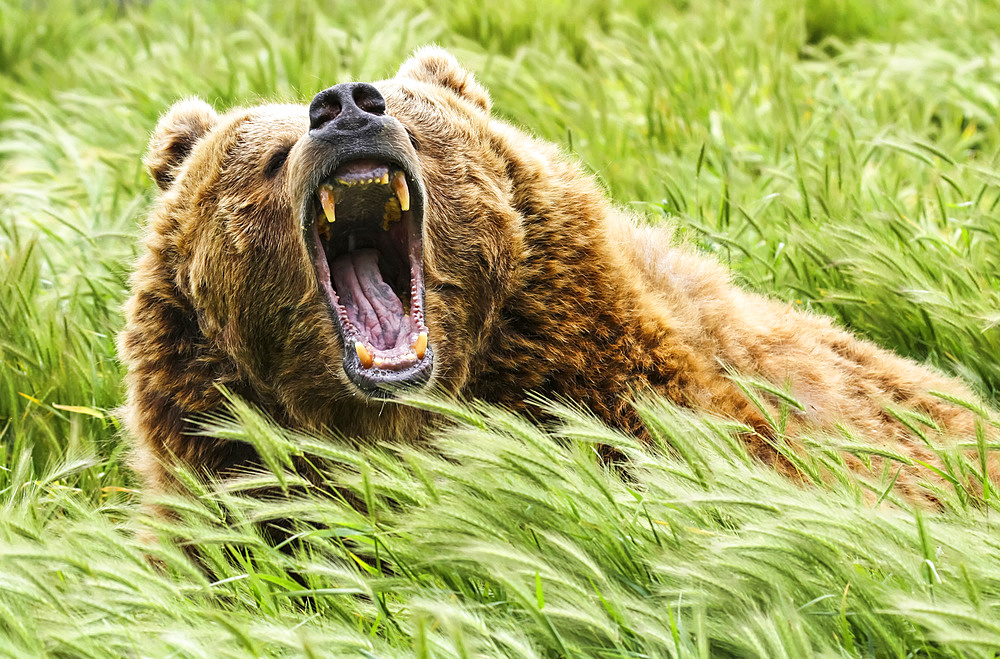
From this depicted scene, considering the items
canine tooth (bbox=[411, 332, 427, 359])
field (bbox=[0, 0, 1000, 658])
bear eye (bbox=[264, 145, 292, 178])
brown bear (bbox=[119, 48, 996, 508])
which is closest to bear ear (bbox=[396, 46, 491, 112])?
brown bear (bbox=[119, 48, 996, 508])

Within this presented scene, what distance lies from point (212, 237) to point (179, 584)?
129 cm

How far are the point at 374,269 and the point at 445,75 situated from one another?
80 centimetres

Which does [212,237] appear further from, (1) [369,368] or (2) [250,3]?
(2) [250,3]

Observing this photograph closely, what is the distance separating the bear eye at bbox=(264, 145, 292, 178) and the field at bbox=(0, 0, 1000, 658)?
0.87m

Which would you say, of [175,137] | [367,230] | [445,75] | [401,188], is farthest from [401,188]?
[175,137]

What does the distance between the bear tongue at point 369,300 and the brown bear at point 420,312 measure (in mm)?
10

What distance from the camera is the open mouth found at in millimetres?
3305

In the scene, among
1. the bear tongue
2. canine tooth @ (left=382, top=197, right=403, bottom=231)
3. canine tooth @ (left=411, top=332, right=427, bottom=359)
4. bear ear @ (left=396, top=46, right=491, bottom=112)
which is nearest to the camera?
canine tooth @ (left=411, top=332, right=427, bottom=359)

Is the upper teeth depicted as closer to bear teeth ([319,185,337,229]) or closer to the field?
bear teeth ([319,185,337,229])

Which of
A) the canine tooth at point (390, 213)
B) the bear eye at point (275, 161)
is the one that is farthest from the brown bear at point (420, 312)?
the canine tooth at point (390, 213)

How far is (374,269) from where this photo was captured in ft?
12.5

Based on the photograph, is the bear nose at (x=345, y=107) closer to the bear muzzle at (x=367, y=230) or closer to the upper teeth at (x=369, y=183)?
the bear muzzle at (x=367, y=230)

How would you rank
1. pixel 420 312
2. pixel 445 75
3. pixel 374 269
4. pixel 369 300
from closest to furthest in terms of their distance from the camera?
pixel 420 312 → pixel 369 300 → pixel 374 269 → pixel 445 75

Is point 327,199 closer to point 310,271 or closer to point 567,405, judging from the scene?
point 310,271
